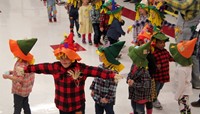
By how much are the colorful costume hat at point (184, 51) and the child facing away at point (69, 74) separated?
964mm

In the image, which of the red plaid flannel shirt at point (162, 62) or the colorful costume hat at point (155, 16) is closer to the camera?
the red plaid flannel shirt at point (162, 62)

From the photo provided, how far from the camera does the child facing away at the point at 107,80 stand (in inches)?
130

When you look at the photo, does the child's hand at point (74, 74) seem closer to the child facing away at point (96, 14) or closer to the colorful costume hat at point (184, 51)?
the colorful costume hat at point (184, 51)

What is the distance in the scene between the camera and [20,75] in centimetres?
323

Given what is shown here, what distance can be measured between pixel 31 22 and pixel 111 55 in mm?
5477

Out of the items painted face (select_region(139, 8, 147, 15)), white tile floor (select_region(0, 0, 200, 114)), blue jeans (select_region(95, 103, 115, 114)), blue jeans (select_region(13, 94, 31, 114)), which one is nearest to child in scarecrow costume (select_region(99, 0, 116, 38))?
white tile floor (select_region(0, 0, 200, 114))

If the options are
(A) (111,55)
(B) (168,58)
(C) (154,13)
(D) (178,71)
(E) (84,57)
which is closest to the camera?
(A) (111,55)

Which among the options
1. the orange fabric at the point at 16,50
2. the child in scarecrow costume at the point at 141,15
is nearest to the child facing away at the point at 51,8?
the child in scarecrow costume at the point at 141,15

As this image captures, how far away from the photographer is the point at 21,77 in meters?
3.41

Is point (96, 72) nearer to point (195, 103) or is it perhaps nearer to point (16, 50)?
point (16, 50)

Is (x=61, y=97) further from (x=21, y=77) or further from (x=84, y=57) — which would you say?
(x=84, y=57)

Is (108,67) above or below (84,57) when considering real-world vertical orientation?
above

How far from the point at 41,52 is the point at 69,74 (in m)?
3.47

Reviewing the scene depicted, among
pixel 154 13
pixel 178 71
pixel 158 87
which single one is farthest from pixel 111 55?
pixel 154 13
